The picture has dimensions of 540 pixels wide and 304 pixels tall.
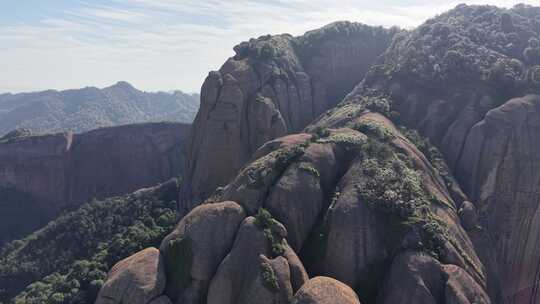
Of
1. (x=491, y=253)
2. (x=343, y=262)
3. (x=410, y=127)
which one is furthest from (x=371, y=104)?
(x=343, y=262)

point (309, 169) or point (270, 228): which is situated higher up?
point (309, 169)

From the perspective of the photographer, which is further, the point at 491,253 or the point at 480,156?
the point at 480,156

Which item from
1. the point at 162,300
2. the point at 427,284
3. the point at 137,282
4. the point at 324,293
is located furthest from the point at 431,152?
the point at 137,282

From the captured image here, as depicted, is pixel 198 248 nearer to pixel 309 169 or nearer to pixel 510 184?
pixel 309 169

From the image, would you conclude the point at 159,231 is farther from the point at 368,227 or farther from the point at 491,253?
the point at 491,253

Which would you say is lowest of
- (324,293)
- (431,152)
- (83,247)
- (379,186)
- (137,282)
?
(83,247)

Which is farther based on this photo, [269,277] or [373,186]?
[373,186]

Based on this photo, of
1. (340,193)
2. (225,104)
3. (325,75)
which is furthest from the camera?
(325,75)
